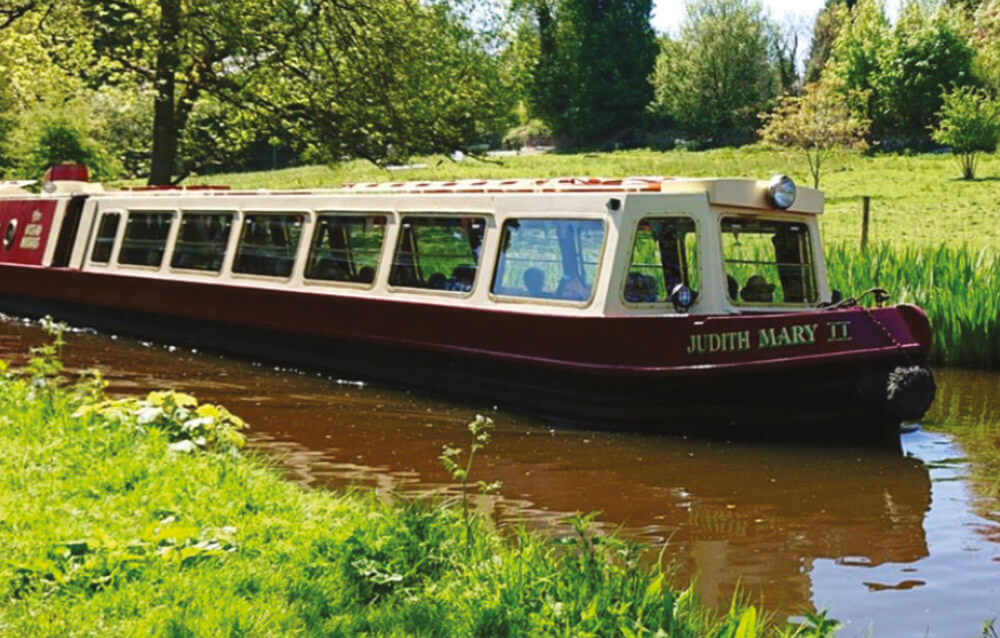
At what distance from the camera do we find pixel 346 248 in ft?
41.4

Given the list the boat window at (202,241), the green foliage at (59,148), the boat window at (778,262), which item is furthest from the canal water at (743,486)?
the green foliage at (59,148)

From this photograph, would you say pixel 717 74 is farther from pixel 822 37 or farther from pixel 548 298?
pixel 548 298

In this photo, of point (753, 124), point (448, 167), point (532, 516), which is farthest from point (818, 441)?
point (753, 124)

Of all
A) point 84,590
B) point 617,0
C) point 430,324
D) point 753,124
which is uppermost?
point 617,0

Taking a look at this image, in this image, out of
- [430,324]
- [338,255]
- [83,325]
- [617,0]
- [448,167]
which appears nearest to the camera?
[430,324]

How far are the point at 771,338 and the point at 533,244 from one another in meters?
2.33

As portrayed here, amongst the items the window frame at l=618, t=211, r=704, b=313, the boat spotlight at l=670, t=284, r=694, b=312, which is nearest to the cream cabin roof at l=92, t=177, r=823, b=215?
the window frame at l=618, t=211, r=704, b=313

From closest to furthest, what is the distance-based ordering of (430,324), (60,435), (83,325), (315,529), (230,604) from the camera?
(230,604) → (315,529) → (60,435) → (430,324) → (83,325)

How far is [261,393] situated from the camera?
1122cm

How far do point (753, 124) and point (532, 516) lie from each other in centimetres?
6125

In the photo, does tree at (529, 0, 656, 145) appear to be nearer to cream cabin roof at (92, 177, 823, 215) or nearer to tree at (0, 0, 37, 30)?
tree at (0, 0, 37, 30)

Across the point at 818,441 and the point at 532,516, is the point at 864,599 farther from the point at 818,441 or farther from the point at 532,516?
the point at 818,441

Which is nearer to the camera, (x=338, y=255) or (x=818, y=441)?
(x=818, y=441)

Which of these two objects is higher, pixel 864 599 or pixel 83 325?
pixel 83 325
